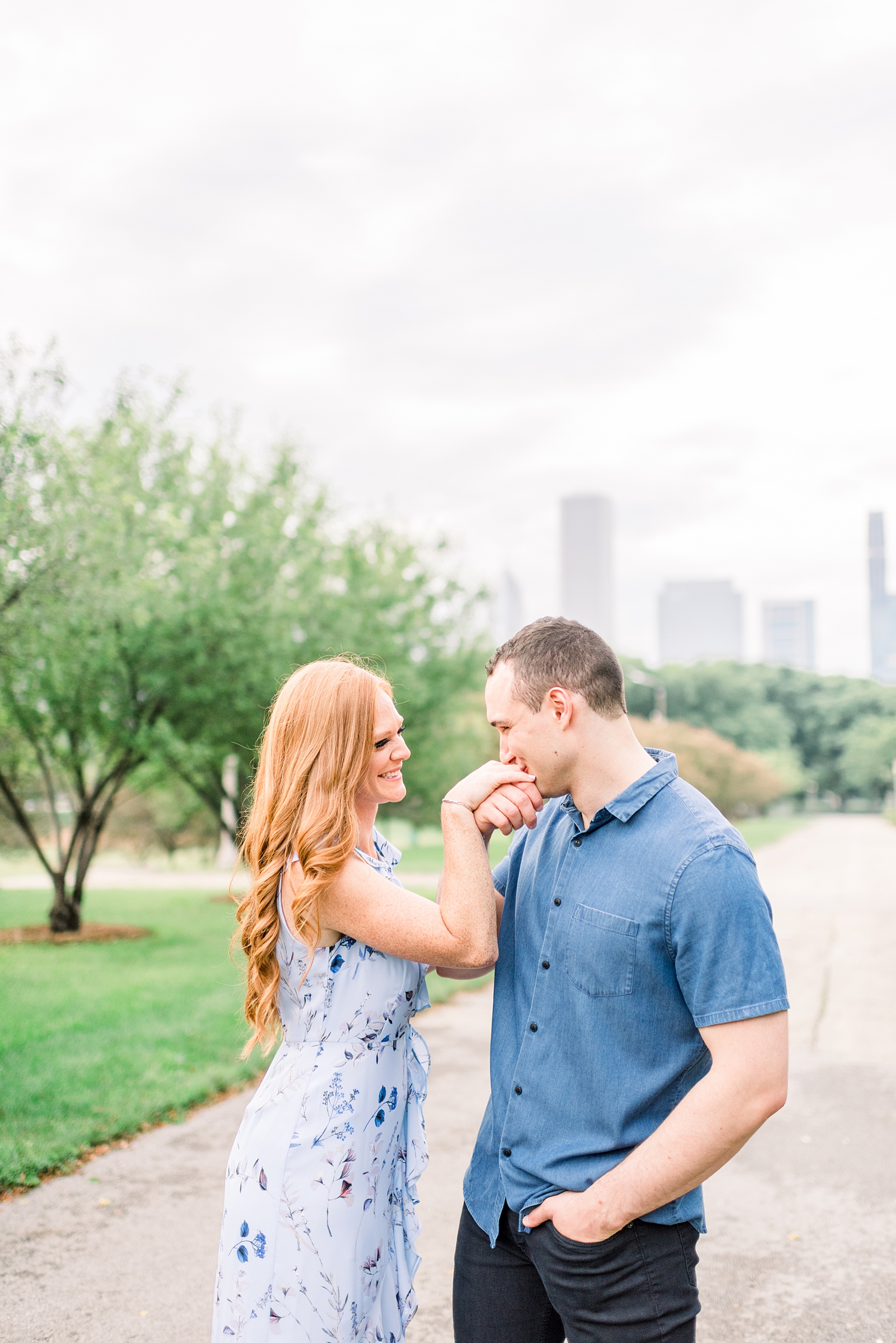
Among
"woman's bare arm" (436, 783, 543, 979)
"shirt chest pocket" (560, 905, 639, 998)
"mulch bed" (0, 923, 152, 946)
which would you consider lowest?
"mulch bed" (0, 923, 152, 946)

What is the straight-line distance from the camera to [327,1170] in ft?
7.47

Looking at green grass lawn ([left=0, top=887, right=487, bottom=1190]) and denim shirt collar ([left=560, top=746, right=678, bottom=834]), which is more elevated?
denim shirt collar ([left=560, top=746, right=678, bottom=834])

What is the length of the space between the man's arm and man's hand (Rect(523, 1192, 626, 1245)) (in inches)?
2.7

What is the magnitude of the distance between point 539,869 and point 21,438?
7.63 m

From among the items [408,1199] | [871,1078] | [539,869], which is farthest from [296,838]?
[871,1078]

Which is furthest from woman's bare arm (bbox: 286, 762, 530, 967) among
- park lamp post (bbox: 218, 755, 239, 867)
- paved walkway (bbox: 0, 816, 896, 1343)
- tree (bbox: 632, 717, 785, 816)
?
tree (bbox: 632, 717, 785, 816)

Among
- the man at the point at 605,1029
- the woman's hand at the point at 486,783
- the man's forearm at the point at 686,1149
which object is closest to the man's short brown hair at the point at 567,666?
the man at the point at 605,1029

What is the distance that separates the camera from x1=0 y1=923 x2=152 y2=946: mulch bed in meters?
13.7

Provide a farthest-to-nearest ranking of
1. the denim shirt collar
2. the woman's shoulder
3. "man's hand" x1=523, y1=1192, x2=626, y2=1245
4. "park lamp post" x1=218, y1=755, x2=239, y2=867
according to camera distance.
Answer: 1. "park lamp post" x1=218, y1=755, x2=239, y2=867
2. the woman's shoulder
3. the denim shirt collar
4. "man's hand" x1=523, y1=1192, x2=626, y2=1245

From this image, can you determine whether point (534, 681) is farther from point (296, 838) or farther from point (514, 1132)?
point (514, 1132)

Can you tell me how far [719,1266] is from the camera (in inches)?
175

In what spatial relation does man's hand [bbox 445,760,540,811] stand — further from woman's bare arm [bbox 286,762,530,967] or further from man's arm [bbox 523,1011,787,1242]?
man's arm [bbox 523,1011,787,1242]

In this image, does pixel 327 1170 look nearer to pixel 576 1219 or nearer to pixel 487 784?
pixel 576 1219

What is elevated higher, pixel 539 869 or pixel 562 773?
pixel 562 773
